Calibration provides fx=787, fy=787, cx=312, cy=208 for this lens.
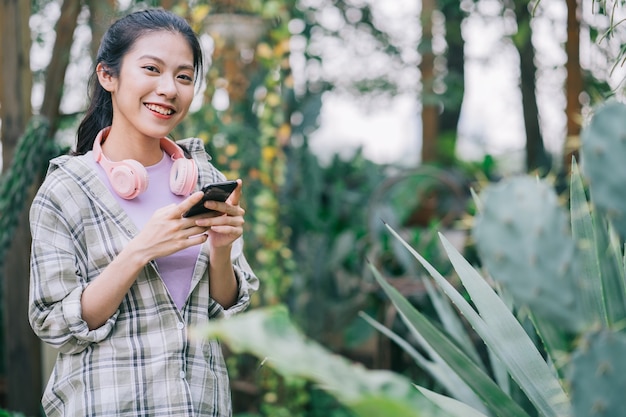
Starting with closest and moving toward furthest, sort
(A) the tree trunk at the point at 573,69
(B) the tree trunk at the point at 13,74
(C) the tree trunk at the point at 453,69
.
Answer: (B) the tree trunk at the point at 13,74
(A) the tree trunk at the point at 573,69
(C) the tree trunk at the point at 453,69

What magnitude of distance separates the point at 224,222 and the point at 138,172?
195 mm

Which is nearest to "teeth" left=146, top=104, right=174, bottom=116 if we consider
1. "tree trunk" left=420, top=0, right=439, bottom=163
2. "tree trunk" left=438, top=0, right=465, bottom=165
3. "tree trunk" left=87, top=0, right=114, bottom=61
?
"tree trunk" left=87, top=0, right=114, bottom=61

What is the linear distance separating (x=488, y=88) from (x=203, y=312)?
688 centimetres

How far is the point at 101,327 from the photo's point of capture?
56.9 inches

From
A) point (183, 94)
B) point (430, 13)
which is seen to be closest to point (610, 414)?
point (183, 94)

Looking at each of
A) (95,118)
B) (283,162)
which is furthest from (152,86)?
(283,162)

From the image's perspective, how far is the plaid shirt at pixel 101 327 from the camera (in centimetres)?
145

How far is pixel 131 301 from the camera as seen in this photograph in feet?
4.91

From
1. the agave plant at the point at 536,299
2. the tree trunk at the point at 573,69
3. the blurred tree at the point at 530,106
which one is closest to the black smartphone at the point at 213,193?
the agave plant at the point at 536,299

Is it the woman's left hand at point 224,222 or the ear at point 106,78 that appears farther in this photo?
the ear at point 106,78

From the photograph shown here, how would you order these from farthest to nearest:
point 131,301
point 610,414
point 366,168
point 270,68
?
point 366,168 < point 270,68 < point 131,301 < point 610,414

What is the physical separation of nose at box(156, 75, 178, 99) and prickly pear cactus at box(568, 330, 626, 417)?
0.94 meters

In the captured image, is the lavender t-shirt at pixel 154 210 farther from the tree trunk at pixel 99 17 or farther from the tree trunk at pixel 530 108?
the tree trunk at pixel 530 108

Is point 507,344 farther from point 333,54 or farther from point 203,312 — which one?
point 333,54
